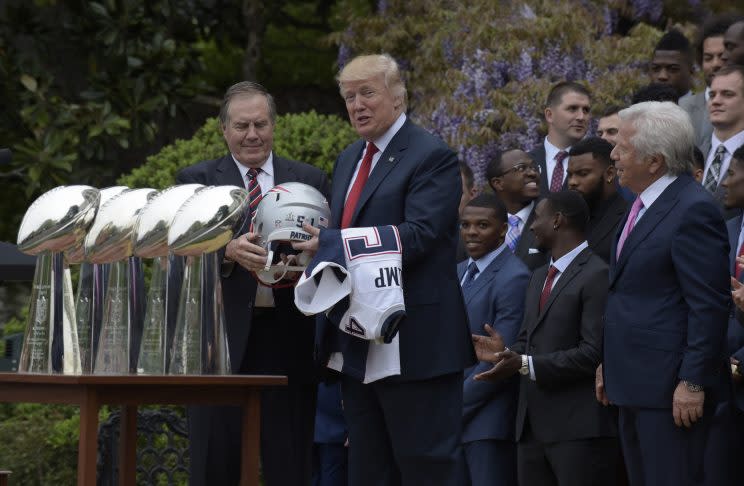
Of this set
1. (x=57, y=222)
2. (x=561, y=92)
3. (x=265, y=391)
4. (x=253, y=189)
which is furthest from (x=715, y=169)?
(x=57, y=222)

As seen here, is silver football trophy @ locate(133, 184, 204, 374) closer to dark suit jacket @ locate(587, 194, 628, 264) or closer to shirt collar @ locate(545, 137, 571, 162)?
dark suit jacket @ locate(587, 194, 628, 264)

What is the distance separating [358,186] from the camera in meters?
5.98

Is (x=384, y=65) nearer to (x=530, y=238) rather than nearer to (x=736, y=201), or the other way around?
(x=736, y=201)

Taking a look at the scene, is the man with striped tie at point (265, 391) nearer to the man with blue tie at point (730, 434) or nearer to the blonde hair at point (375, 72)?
the blonde hair at point (375, 72)

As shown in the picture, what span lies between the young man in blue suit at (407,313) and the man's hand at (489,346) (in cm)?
90

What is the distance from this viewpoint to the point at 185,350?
201 inches

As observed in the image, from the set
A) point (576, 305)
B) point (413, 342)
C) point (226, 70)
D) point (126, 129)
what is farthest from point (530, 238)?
point (226, 70)

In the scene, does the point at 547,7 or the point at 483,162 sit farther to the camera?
the point at 547,7

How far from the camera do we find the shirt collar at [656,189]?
6180 millimetres

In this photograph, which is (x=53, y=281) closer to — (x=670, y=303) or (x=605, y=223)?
(x=670, y=303)

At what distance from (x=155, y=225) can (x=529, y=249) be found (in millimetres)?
3229

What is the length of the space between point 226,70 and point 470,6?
3360 millimetres

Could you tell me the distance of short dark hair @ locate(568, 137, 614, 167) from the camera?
764 cm

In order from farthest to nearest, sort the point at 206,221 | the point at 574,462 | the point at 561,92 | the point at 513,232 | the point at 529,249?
1. the point at 561,92
2. the point at 513,232
3. the point at 529,249
4. the point at 574,462
5. the point at 206,221
